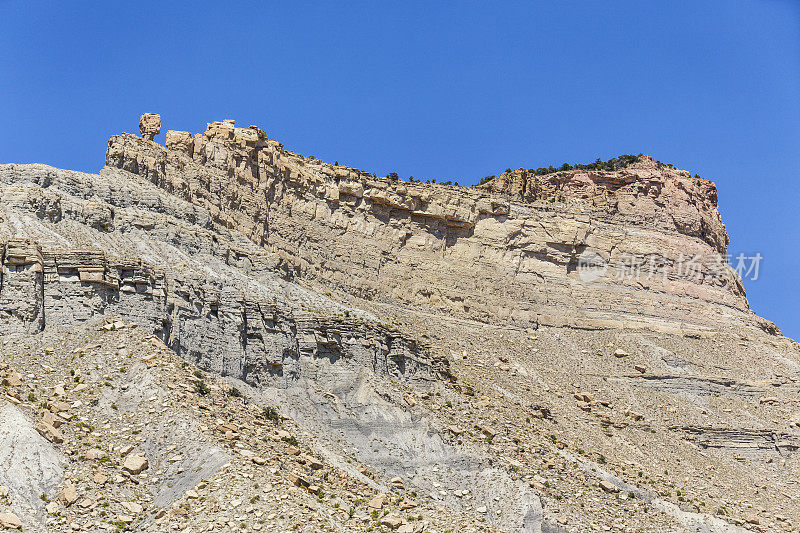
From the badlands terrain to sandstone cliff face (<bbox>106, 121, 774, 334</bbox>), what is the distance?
0.67ft

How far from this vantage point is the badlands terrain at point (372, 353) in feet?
110

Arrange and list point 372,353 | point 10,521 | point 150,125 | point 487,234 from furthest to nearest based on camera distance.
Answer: point 487,234, point 150,125, point 372,353, point 10,521

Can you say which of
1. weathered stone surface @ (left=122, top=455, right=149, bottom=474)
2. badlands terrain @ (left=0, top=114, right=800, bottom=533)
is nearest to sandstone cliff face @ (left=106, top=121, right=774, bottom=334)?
badlands terrain @ (left=0, top=114, right=800, bottom=533)

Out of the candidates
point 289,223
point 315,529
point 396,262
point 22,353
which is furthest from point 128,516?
point 396,262

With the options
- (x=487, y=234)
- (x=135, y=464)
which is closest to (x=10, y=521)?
(x=135, y=464)

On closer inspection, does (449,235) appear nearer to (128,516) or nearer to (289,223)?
(289,223)

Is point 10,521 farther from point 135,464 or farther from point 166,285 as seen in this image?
point 166,285

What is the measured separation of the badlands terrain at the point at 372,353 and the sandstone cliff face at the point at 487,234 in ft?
0.67

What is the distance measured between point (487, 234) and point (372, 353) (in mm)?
28010

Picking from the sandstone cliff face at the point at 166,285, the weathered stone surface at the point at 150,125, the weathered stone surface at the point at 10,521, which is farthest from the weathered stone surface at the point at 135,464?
the weathered stone surface at the point at 150,125

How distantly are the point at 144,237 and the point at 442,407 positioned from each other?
696 inches

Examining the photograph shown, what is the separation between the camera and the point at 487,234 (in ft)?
245

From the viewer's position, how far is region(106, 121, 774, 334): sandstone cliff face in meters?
64.1

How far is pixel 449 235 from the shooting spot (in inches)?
2906
